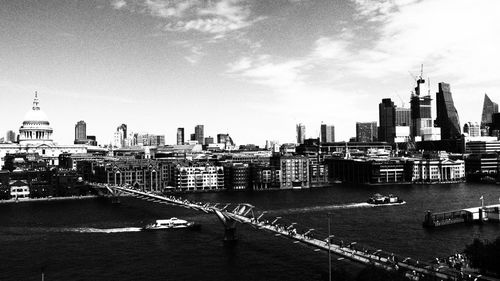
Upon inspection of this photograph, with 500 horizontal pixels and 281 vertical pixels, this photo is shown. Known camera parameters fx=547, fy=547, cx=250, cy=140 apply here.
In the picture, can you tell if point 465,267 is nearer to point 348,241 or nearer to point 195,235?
point 348,241

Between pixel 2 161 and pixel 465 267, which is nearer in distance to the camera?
pixel 465 267

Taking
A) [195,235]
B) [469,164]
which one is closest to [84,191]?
[195,235]

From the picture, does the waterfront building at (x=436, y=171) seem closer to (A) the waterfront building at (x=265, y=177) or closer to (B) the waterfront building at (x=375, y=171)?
(B) the waterfront building at (x=375, y=171)

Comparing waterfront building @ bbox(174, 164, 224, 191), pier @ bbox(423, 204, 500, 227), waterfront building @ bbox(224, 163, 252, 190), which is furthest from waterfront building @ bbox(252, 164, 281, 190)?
pier @ bbox(423, 204, 500, 227)

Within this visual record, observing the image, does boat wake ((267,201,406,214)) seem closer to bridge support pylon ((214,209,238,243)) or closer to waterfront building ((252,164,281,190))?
bridge support pylon ((214,209,238,243))

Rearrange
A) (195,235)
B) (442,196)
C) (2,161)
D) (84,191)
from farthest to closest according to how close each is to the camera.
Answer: (2,161), (84,191), (442,196), (195,235)

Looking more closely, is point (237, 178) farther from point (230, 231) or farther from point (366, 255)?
point (366, 255)

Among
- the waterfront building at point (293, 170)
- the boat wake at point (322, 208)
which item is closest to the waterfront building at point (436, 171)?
the waterfront building at point (293, 170)
